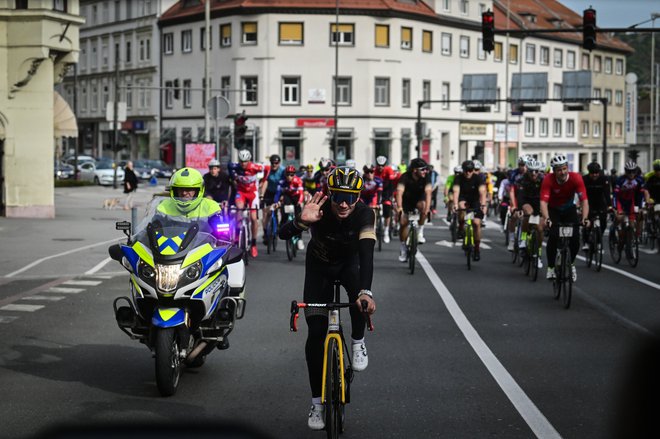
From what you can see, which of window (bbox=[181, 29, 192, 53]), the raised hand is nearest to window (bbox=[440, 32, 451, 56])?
window (bbox=[181, 29, 192, 53])

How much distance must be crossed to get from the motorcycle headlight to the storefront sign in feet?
214

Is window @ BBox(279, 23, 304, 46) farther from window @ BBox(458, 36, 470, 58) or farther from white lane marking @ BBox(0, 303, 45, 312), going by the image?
white lane marking @ BBox(0, 303, 45, 312)

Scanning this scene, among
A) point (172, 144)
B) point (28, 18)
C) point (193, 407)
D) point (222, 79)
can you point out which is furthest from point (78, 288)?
point (172, 144)

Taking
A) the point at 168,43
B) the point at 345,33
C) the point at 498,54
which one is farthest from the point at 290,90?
the point at 498,54

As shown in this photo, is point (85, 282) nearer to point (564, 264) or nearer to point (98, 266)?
point (98, 266)

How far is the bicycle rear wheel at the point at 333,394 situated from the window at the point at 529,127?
3350 inches

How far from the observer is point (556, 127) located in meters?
93.4

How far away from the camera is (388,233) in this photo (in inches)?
1019

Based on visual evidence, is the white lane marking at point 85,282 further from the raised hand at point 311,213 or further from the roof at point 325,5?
the roof at point 325,5

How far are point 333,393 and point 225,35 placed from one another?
7110cm

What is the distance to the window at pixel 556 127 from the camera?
305 ft

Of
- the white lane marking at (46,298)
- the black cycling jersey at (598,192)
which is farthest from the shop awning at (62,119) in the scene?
the white lane marking at (46,298)

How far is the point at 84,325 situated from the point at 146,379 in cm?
333

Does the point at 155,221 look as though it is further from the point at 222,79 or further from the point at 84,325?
the point at 222,79
